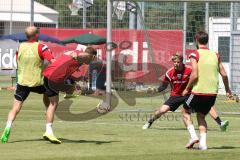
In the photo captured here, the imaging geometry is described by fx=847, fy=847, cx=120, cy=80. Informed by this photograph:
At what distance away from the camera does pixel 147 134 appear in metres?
17.3

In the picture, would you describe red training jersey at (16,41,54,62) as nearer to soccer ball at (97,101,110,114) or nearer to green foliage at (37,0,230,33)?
soccer ball at (97,101,110,114)

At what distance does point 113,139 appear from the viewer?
52.9 feet

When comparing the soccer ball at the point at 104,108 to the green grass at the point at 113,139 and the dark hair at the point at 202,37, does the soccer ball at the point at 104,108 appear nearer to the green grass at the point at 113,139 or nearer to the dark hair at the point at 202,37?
the green grass at the point at 113,139

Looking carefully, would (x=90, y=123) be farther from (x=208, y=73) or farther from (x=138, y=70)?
(x=138, y=70)

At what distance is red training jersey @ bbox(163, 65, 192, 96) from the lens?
17.6 m

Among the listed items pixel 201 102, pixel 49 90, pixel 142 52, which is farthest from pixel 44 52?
pixel 142 52

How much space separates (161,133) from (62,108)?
8.47m

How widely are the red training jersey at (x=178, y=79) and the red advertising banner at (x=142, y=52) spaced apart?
15.3 m

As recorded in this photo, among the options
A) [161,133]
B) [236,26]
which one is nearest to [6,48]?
[236,26]

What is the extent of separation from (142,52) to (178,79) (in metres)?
18.6

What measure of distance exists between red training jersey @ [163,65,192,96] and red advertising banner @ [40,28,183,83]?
15301 mm

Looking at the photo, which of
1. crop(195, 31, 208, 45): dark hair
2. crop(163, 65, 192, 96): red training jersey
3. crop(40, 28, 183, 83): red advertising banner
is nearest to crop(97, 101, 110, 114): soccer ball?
crop(163, 65, 192, 96): red training jersey

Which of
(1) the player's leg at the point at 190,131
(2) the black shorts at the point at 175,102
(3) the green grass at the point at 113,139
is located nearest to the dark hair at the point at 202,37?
(1) the player's leg at the point at 190,131

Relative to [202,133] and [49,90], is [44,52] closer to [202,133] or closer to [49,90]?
[49,90]
